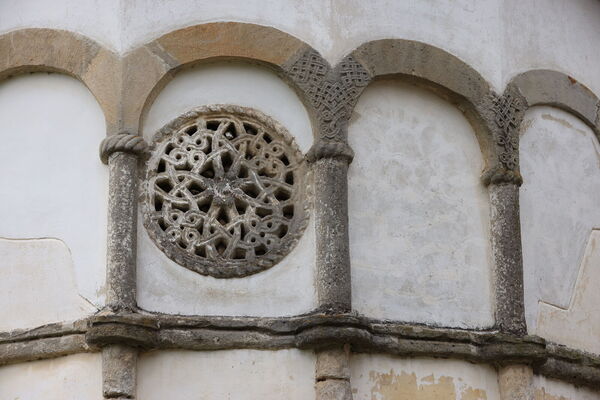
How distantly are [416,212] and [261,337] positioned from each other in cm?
187

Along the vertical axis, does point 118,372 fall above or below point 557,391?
below

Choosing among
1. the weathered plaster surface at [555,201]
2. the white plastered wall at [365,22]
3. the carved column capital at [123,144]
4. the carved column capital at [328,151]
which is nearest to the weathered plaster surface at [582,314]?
the weathered plaster surface at [555,201]

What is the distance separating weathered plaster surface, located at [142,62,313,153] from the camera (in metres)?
14.6

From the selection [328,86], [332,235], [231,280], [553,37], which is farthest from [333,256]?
[553,37]

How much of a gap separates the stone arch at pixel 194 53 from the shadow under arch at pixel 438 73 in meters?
0.49

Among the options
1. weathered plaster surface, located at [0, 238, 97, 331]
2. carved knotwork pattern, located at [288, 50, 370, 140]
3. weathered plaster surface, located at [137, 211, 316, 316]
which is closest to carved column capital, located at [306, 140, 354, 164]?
carved knotwork pattern, located at [288, 50, 370, 140]

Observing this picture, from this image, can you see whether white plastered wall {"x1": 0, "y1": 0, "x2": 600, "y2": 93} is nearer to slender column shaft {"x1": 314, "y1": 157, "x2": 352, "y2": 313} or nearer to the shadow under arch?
the shadow under arch

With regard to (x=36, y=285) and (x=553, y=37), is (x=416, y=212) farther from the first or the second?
(x=36, y=285)

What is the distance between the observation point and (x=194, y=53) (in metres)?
→ 14.6

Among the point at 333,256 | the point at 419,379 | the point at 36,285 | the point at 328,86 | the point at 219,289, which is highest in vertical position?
the point at 328,86

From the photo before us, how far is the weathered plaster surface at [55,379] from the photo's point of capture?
538 inches

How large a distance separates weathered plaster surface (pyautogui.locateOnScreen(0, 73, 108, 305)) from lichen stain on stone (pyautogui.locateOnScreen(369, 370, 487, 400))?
2.33 metres

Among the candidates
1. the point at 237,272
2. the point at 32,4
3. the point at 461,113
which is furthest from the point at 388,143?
the point at 32,4

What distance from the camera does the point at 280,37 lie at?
14719 millimetres
